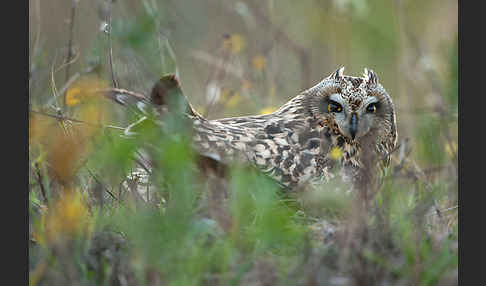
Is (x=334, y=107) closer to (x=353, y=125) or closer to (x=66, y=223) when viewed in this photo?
(x=353, y=125)

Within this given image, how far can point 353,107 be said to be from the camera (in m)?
5.14

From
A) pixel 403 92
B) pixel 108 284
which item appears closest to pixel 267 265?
pixel 108 284

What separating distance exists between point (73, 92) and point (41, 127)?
25.8 inches

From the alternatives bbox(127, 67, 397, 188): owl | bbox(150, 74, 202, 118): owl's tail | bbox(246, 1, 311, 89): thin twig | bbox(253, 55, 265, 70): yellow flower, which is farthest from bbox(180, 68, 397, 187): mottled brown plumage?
bbox(246, 1, 311, 89): thin twig

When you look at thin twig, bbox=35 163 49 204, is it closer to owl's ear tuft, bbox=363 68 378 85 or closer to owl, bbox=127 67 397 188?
owl, bbox=127 67 397 188

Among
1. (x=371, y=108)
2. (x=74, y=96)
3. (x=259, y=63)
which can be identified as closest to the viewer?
(x=74, y=96)

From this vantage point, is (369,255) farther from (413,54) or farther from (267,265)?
(413,54)

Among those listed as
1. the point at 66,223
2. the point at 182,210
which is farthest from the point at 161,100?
the point at 182,210

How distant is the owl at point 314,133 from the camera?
4758mm

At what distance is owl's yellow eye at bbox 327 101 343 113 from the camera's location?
17.3 ft

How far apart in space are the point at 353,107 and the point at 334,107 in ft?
0.73

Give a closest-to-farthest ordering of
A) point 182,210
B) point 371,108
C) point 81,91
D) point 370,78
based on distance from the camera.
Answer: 1. point 182,210
2. point 81,91
3. point 371,108
4. point 370,78

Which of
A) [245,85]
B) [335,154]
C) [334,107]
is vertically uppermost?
[245,85]

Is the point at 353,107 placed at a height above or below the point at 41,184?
above
